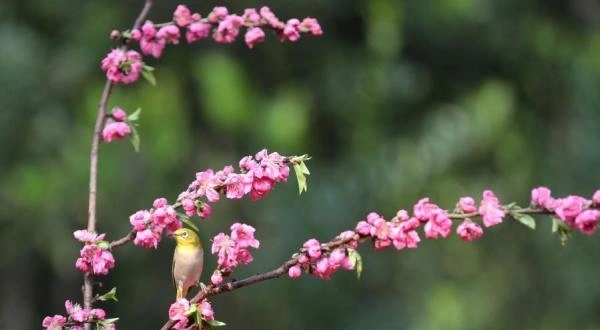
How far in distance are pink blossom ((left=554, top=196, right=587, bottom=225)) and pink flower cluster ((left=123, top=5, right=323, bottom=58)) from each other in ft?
2.23

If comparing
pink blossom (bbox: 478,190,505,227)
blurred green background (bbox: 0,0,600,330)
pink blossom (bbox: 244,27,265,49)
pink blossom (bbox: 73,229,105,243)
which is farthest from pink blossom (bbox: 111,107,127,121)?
blurred green background (bbox: 0,0,600,330)

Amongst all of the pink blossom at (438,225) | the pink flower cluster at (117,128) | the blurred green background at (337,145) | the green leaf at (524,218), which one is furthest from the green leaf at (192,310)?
the blurred green background at (337,145)

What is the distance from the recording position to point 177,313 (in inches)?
61.6

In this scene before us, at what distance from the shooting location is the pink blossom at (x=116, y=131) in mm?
2023

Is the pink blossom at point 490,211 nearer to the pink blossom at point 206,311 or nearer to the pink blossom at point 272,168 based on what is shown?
the pink blossom at point 272,168

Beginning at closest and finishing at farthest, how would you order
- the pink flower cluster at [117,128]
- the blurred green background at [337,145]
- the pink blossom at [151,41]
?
the pink flower cluster at [117,128], the pink blossom at [151,41], the blurred green background at [337,145]

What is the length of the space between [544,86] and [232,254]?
21.0ft

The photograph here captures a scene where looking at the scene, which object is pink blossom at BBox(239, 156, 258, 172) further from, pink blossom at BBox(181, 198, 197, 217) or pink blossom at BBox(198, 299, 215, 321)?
pink blossom at BBox(198, 299, 215, 321)

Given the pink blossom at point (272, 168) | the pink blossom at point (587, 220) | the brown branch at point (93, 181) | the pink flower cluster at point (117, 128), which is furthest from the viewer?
the pink flower cluster at point (117, 128)

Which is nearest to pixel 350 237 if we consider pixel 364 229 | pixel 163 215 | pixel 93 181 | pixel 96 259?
pixel 364 229

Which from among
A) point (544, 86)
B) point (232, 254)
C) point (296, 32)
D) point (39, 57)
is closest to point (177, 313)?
point (232, 254)

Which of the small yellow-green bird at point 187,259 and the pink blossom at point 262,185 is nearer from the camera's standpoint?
the pink blossom at point 262,185

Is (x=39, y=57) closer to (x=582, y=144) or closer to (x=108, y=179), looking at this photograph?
(x=108, y=179)

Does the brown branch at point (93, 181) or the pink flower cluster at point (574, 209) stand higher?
the brown branch at point (93, 181)
